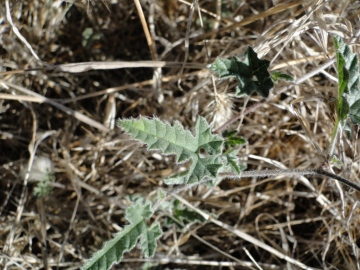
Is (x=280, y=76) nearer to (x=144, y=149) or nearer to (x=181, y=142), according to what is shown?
(x=181, y=142)

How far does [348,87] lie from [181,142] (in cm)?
47

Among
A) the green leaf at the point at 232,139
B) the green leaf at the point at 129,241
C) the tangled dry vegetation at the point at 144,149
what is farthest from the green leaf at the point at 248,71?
the green leaf at the point at 129,241

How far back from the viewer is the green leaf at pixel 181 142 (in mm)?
1378

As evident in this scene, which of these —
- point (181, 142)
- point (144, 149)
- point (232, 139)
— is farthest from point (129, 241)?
point (144, 149)

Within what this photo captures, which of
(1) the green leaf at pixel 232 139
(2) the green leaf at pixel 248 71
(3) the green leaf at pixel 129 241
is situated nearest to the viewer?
(3) the green leaf at pixel 129 241

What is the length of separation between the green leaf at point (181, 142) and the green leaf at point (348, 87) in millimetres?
338

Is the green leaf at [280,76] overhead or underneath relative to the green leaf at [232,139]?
overhead

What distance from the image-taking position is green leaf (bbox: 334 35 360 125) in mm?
1364

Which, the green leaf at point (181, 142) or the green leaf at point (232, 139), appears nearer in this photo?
the green leaf at point (181, 142)

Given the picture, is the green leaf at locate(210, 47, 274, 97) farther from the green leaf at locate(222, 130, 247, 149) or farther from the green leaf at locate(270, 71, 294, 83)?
the green leaf at locate(222, 130, 247, 149)

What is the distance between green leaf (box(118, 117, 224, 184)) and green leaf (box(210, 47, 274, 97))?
24cm

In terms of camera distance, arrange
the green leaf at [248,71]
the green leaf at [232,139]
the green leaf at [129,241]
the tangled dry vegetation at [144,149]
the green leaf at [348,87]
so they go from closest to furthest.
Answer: the green leaf at [348,87] < the green leaf at [129,241] < the green leaf at [248,71] < the green leaf at [232,139] < the tangled dry vegetation at [144,149]

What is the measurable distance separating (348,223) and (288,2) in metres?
0.84

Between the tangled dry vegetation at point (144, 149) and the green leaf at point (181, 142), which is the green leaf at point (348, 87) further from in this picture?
the tangled dry vegetation at point (144, 149)
